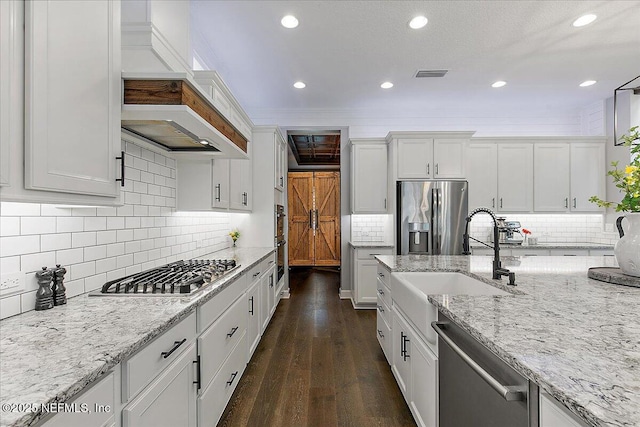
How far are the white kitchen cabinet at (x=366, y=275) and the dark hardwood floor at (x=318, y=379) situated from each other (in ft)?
1.09

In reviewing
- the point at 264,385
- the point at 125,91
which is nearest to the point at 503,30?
the point at 125,91

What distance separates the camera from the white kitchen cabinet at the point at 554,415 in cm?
66

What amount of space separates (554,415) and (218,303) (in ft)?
5.14

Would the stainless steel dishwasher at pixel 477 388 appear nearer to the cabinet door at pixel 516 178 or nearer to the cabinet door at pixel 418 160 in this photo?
the cabinet door at pixel 418 160

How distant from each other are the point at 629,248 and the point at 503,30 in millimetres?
2307

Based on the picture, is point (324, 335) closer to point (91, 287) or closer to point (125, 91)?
point (91, 287)

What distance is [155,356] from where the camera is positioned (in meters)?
1.14

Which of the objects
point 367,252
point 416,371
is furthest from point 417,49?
point 416,371

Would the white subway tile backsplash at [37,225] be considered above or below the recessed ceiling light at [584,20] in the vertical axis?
below

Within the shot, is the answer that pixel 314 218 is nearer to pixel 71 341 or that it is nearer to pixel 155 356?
pixel 155 356

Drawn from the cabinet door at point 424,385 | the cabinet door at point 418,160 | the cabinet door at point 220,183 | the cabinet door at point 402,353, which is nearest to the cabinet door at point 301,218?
the cabinet door at point 418,160

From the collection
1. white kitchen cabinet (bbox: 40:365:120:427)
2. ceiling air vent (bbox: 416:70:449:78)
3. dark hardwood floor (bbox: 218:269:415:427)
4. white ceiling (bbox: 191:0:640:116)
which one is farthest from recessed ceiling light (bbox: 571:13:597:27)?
white kitchen cabinet (bbox: 40:365:120:427)

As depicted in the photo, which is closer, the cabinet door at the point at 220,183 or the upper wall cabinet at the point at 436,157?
the cabinet door at the point at 220,183

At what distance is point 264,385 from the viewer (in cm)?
240
